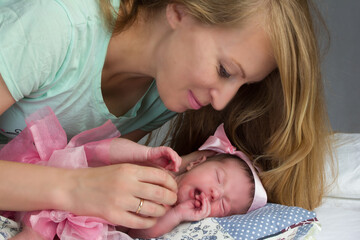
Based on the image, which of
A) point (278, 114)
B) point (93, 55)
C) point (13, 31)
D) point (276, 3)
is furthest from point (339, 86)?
point (13, 31)

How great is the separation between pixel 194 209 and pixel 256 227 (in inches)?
7.0

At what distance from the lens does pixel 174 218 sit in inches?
55.9

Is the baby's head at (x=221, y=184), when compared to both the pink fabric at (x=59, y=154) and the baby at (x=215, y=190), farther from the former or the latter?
the pink fabric at (x=59, y=154)

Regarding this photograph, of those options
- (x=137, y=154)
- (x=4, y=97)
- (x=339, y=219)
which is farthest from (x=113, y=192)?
(x=339, y=219)

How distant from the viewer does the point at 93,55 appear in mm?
1506

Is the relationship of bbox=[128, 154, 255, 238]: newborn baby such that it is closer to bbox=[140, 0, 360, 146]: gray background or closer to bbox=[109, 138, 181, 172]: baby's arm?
bbox=[109, 138, 181, 172]: baby's arm

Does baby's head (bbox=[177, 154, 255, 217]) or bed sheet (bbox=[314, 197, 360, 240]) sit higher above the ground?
baby's head (bbox=[177, 154, 255, 217])

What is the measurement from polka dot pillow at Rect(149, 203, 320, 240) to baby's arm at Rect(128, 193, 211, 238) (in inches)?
0.7

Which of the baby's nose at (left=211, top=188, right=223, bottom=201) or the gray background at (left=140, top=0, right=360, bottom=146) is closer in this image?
the baby's nose at (left=211, top=188, right=223, bottom=201)

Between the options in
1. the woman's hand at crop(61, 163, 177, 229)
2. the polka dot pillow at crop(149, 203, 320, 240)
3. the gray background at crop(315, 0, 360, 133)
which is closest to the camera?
the woman's hand at crop(61, 163, 177, 229)

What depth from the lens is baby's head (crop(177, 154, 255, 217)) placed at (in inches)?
60.2

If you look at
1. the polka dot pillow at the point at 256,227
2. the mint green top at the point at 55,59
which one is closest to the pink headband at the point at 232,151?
the polka dot pillow at the point at 256,227

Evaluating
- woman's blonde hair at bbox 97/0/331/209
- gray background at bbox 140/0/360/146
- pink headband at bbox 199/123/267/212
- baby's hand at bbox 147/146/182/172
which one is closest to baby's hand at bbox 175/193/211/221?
baby's hand at bbox 147/146/182/172

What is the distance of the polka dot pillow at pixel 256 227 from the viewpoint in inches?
53.2
